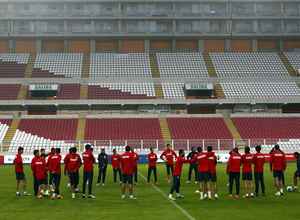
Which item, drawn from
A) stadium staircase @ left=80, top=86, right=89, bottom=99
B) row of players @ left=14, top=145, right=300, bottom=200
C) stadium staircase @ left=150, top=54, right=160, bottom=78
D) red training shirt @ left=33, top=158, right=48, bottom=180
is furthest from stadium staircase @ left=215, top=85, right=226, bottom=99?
red training shirt @ left=33, top=158, right=48, bottom=180

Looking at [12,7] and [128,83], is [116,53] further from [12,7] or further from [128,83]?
[12,7]

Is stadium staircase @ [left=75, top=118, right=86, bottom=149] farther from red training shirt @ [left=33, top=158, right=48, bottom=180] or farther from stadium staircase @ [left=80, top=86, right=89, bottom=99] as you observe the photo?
red training shirt @ [left=33, top=158, right=48, bottom=180]

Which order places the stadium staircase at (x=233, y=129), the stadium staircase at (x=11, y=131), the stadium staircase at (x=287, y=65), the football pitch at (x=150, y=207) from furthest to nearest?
the stadium staircase at (x=287, y=65), the stadium staircase at (x=233, y=129), the stadium staircase at (x=11, y=131), the football pitch at (x=150, y=207)

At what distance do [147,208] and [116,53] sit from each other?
4602 cm

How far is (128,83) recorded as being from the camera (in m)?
50.5

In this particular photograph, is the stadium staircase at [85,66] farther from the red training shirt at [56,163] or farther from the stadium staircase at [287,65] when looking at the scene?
the red training shirt at [56,163]

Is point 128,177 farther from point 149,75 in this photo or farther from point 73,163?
point 149,75

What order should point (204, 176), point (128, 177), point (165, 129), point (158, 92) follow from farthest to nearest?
→ 1. point (158, 92)
2. point (165, 129)
3. point (128, 177)
4. point (204, 176)

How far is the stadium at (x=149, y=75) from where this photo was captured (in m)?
42.6

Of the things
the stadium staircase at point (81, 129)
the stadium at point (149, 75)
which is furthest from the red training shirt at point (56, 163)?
the stadium staircase at point (81, 129)

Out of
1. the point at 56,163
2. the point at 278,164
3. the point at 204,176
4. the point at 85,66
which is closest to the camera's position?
the point at 204,176

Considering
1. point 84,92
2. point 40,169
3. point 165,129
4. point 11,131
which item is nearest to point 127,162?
point 40,169

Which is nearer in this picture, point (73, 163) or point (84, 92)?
point (73, 163)

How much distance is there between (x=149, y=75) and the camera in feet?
169
